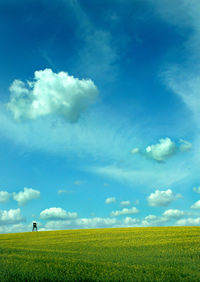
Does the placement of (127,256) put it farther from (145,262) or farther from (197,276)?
(197,276)

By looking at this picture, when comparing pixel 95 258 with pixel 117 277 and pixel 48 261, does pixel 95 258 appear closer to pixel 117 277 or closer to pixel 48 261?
pixel 48 261

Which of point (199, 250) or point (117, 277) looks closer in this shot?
point (117, 277)

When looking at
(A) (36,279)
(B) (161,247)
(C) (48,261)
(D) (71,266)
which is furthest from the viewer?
(B) (161,247)

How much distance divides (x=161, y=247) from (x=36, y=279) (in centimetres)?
1114

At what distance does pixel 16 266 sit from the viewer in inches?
657

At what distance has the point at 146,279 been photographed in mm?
13195

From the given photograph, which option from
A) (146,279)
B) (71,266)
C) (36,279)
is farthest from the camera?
(71,266)

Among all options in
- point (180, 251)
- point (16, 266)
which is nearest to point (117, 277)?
point (16, 266)

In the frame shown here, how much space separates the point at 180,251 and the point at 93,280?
8.89m

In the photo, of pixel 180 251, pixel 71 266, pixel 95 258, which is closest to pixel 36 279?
pixel 71 266

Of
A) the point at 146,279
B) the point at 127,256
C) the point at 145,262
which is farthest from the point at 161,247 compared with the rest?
the point at 146,279

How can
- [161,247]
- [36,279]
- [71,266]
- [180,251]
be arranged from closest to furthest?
[36,279]
[71,266]
[180,251]
[161,247]

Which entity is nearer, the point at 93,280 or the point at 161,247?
the point at 93,280

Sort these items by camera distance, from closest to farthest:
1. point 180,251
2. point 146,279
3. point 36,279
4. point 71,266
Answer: point 146,279 < point 36,279 < point 71,266 < point 180,251
